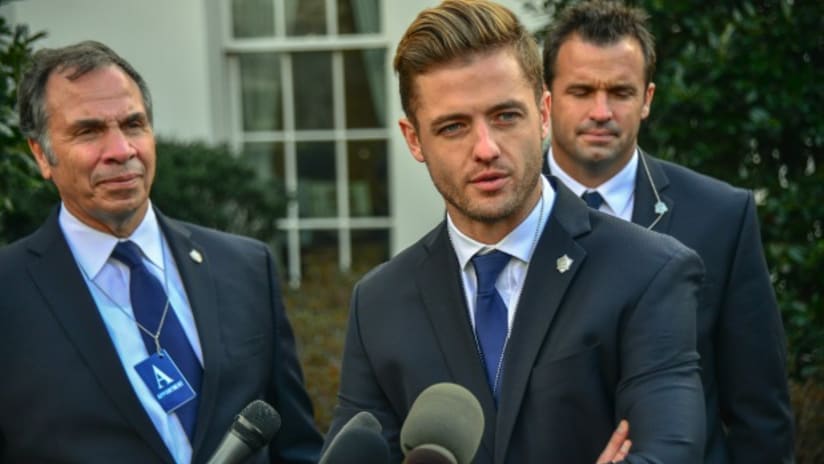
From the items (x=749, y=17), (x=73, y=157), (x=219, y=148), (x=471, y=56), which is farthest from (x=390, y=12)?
(x=471, y=56)

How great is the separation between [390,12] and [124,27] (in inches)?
81.2

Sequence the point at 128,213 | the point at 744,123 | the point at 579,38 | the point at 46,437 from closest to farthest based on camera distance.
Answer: the point at 46,437
the point at 128,213
the point at 579,38
the point at 744,123

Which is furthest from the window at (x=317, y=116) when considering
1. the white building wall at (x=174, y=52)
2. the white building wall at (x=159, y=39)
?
the white building wall at (x=159, y=39)

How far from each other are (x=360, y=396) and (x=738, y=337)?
137 cm

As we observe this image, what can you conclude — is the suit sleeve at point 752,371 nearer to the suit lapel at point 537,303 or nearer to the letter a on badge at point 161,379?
the suit lapel at point 537,303

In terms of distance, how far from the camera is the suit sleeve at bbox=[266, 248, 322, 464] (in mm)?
4168

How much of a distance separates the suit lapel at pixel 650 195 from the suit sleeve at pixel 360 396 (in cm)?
132

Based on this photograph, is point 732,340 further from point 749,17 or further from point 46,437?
point 749,17

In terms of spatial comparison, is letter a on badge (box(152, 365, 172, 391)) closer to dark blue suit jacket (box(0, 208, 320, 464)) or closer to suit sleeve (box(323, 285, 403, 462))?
dark blue suit jacket (box(0, 208, 320, 464))

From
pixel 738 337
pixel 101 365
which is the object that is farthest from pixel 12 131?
pixel 738 337

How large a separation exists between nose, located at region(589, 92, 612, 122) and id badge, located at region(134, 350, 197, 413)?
1.61m

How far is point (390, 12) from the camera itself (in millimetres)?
10352

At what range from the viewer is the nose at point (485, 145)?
3111mm

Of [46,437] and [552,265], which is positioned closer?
[552,265]
